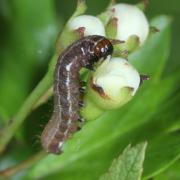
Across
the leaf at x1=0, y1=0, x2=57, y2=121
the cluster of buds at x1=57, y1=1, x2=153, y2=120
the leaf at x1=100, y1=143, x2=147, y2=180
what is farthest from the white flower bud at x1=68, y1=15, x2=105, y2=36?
the leaf at x1=0, y1=0, x2=57, y2=121

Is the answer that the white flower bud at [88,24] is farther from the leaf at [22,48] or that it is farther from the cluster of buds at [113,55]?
the leaf at [22,48]

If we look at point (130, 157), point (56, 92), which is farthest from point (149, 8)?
point (130, 157)

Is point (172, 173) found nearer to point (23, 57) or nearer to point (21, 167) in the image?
point (21, 167)

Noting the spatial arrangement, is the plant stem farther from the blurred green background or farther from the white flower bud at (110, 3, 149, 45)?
the white flower bud at (110, 3, 149, 45)

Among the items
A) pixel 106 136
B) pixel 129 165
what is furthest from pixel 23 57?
pixel 129 165

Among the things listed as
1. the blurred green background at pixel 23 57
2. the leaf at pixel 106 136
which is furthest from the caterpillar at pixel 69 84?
the blurred green background at pixel 23 57

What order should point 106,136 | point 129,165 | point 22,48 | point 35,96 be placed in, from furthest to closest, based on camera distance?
point 22,48
point 106,136
point 35,96
point 129,165
